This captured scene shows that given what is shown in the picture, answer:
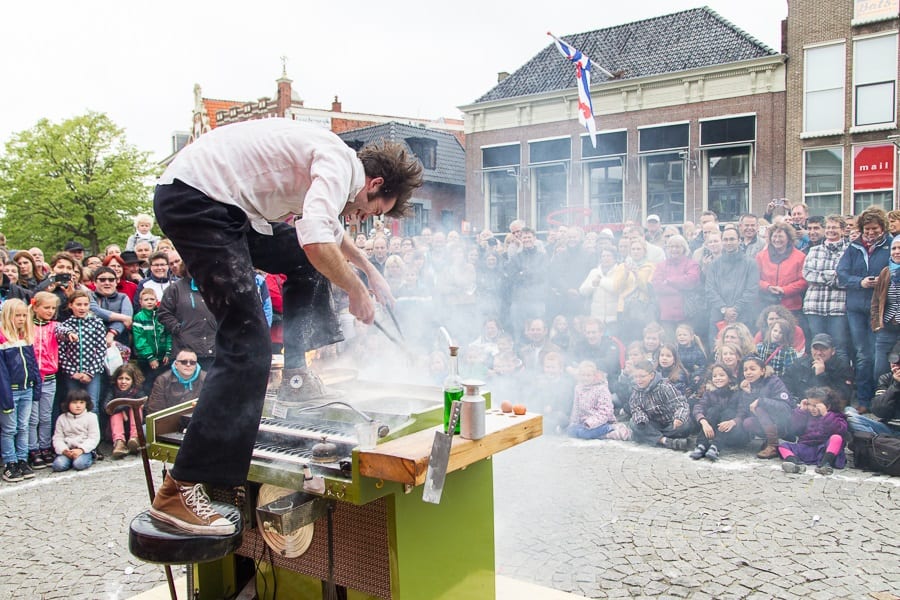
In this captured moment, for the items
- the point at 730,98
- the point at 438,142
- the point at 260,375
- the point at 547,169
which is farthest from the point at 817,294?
the point at 438,142

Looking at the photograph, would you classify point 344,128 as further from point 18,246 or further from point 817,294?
point 817,294

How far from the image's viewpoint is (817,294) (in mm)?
5984

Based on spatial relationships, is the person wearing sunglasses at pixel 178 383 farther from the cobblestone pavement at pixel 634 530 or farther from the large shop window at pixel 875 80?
the large shop window at pixel 875 80

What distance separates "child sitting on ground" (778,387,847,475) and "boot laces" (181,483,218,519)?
4258mm

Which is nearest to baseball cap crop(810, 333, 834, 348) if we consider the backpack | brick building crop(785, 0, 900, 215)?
the backpack

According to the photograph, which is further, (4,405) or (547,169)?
(547,169)

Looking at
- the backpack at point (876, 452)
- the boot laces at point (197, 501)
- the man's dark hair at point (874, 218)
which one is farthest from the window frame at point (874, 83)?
the boot laces at point (197, 501)

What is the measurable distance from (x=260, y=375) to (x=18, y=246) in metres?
31.9

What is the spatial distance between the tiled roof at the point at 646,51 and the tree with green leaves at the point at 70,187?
1638cm

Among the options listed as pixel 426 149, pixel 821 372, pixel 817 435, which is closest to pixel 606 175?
pixel 426 149

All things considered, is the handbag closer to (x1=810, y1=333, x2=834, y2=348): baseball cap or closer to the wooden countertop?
the wooden countertop

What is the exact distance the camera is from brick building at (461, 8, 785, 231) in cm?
1884

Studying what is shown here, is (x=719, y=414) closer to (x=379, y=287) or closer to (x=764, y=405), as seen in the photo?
(x=764, y=405)

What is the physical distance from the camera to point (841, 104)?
17484 mm
